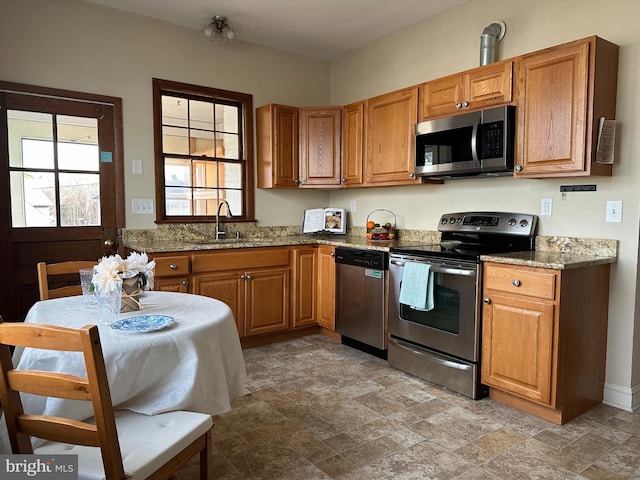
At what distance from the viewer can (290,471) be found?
1996 mm

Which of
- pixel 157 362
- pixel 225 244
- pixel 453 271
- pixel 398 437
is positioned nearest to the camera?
pixel 157 362

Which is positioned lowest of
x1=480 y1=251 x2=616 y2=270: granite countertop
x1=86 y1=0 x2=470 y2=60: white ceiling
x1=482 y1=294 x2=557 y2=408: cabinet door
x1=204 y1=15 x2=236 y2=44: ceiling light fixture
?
x1=482 y1=294 x2=557 y2=408: cabinet door

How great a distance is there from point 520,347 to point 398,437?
34.1 inches

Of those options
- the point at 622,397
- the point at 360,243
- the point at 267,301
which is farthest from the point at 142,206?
the point at 622,397

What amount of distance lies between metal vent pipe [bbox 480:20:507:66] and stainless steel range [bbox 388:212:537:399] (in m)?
1.10

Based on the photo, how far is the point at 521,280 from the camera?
2.49m

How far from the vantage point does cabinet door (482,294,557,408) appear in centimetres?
240

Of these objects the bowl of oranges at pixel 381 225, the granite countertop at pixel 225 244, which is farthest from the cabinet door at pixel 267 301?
the bowl of oranges at pixel 381 225

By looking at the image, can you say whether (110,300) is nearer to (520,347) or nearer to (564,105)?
(520,347)

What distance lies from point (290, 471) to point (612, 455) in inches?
60.3

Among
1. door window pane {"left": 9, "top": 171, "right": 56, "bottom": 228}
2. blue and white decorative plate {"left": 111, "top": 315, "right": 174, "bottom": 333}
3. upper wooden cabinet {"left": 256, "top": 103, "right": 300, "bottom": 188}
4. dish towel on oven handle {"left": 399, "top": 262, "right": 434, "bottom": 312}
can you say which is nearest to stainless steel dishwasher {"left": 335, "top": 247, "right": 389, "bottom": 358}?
dish towel on oven handle {"left": 399, "top": 262, "right": 434, "bottom": 312}

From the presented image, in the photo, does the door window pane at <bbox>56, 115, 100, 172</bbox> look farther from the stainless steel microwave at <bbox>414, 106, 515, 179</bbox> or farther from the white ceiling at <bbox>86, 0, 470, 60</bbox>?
the stainless steel microwave at <bbox>414, 106, 515, 179</bbox>

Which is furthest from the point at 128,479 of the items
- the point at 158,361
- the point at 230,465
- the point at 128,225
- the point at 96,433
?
the point at 128,225

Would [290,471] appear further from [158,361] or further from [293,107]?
[293,107]
